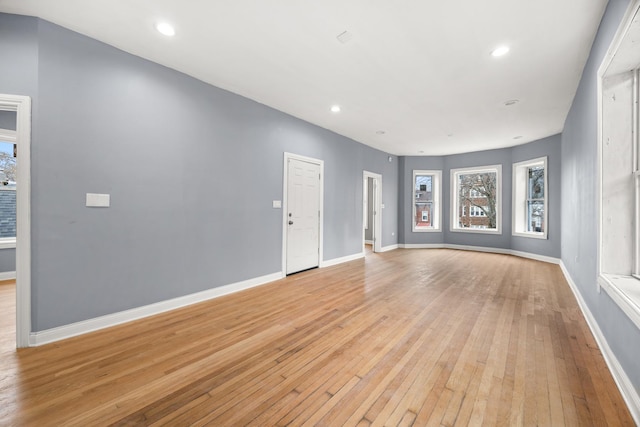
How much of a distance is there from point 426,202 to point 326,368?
7.36 m

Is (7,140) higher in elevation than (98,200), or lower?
higher

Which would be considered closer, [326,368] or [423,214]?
[326,368]

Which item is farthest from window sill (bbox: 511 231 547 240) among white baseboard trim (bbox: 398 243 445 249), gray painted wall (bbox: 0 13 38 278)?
gray painted wall (bbox: 0 13 38 278)

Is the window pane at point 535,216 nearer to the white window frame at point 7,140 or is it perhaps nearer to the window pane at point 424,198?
the window pane at point 424,198

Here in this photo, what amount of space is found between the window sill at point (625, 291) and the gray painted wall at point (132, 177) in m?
3.77

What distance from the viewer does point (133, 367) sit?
2.01m

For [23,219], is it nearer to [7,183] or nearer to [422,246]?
[7,183]

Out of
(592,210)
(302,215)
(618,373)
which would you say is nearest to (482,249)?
(592,210)

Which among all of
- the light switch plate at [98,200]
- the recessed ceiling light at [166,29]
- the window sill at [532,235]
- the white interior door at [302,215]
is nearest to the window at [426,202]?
the window sill at [532,235]

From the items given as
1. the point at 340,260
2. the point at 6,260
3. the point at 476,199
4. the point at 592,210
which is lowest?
the point at 340,260

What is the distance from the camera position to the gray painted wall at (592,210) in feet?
5.67

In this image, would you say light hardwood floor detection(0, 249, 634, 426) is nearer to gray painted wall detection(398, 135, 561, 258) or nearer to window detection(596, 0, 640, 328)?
window detection(596, 0, 640, 328)

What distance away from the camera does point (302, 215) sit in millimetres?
4938

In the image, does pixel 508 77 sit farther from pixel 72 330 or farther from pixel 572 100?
pixel 72 330
